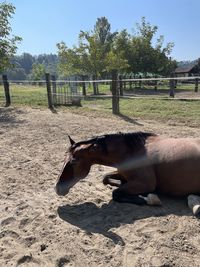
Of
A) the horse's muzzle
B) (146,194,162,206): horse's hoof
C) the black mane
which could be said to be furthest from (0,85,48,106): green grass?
(146,194,162,206): horse's hoof

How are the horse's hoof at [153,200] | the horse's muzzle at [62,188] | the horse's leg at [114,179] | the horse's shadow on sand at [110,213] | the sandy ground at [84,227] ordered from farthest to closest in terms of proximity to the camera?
the horse's leg at [114,179], the horse's muzzle at [62,188], the horse's hoof at [153,200], the horse's shadow on sand at [110,213], the sandy ground at [84,227]

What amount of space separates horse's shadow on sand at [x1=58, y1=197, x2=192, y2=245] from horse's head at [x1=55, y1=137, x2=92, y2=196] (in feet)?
0.66

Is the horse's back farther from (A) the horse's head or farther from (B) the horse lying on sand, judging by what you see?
(A) the horse's head

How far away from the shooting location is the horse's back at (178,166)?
319 centimetres

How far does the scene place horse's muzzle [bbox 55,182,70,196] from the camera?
10.7 ft

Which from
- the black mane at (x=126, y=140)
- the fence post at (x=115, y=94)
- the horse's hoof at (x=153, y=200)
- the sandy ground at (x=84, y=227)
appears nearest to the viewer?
the sandy ground at (x=84, y=227)

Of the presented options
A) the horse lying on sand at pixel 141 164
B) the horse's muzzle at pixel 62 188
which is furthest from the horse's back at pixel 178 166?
the horse's muzzle at pixel 62 188

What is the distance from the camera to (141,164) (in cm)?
335

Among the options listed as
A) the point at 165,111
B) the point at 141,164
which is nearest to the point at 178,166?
the point at 141,164

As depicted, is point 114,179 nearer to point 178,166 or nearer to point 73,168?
point 73,168

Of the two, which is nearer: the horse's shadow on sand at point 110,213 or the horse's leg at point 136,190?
the horse's shadow on sand at point 110,213

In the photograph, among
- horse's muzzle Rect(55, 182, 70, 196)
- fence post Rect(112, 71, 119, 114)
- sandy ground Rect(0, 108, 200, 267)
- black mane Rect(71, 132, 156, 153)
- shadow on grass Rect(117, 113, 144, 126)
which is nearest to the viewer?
sandy ground Rect(0, 108, 200, 267)

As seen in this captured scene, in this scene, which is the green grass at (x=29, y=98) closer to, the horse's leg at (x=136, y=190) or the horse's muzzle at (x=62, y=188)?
the horse's muzzle at (x=62, y=188)

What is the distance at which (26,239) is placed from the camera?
8.71 ft
